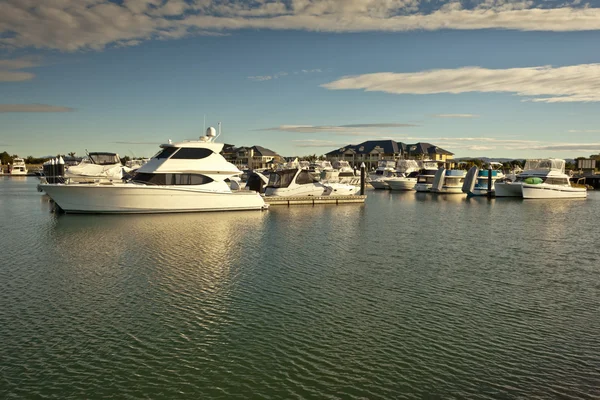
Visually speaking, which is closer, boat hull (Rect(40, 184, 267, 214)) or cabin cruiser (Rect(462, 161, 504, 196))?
boat hull (Rect(40, 184, 267, 214))

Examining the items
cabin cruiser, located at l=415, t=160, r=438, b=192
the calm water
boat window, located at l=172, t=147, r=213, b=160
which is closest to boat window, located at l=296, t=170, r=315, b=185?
boat window, located at l=172, t=147, r=213, b=160

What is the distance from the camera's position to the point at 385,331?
11492 millimetres

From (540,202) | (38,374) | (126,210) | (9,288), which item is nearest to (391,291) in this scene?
(38,374)

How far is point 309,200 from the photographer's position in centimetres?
4462

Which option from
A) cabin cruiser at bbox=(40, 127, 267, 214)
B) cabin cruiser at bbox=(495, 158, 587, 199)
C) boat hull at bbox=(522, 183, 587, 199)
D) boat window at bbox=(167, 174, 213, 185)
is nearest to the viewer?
cabin cruiser at bbox=(40, 127, 267, 214)

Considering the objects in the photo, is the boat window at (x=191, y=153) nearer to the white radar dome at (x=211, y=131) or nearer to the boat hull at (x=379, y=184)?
the white radar dome at (x=211, y=131)

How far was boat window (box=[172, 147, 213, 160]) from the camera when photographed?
34.1m

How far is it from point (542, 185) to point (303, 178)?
32343 millimetres

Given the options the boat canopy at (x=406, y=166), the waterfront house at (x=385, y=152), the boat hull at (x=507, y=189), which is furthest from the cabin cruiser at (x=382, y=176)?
the waterfront house at (x=385, y=152)

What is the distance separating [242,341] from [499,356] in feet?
19.4

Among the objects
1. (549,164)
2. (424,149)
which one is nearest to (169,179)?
(549,164)

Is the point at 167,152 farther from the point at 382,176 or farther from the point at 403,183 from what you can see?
the point at 382,176

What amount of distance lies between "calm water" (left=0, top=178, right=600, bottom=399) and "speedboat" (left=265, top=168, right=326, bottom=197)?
1969cm

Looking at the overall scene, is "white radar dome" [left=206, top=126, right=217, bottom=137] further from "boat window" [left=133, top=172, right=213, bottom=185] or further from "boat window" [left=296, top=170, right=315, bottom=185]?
"boat window" [left=296, top=170, right=315, bottom=185]
